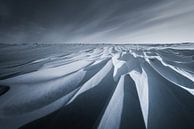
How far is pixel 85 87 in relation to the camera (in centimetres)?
211

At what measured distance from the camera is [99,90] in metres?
2.04

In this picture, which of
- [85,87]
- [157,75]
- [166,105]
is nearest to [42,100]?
[85,87]

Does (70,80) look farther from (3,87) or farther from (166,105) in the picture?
(166,105)

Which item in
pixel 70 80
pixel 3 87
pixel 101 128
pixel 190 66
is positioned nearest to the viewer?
pixel 101 128

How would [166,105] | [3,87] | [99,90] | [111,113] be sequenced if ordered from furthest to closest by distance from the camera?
[99,90] < [3,87] < [166,105] < [111,113]

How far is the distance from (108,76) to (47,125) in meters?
1.58

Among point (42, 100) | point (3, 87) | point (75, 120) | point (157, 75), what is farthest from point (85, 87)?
point (157, 75)

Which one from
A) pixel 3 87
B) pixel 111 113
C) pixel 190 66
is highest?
pixel 3 87

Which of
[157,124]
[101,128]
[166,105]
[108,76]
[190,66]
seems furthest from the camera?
[190,66]

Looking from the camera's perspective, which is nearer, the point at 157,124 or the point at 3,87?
the point at 157,124

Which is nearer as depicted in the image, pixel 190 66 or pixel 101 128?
pixel 101 128

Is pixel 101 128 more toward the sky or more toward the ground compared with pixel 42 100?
more toward the ground

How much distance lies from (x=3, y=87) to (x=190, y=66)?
3.76m

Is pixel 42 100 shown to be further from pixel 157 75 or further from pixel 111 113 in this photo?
pixel 157 75
